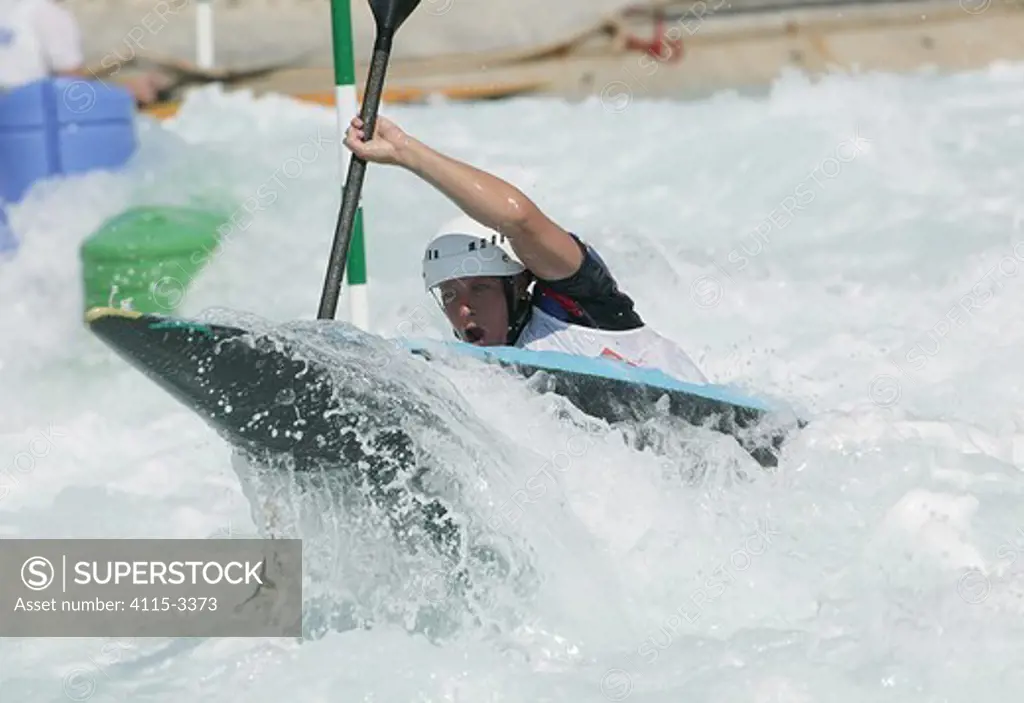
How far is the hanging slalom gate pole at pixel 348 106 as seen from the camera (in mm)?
4469

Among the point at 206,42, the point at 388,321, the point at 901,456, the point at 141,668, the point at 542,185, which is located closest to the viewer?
the point at 141,668

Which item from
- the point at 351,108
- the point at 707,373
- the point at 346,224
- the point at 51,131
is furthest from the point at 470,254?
the point at 51,131

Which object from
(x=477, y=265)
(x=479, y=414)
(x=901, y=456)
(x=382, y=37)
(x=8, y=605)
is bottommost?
(x=8, y=605)

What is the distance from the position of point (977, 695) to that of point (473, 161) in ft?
16.4

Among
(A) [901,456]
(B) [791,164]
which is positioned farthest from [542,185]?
(A) [901,456]

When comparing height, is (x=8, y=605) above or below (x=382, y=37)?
below

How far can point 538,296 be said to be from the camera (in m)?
3.98

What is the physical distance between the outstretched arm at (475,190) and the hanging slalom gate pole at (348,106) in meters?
0.81

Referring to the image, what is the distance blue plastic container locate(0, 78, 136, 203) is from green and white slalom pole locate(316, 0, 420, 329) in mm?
2533

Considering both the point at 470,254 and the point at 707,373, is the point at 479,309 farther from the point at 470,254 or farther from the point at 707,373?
the point at 707,373

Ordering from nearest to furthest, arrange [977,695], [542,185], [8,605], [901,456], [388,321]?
[977,695]
[8,605]
[901,456]
[388,321]
[542,185]

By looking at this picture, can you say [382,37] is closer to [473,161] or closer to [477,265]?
[477,265]

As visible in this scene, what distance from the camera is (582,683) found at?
3357 millimetres

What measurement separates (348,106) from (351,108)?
0.01 m
